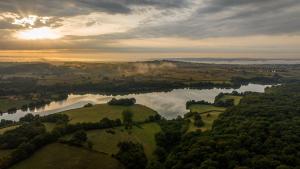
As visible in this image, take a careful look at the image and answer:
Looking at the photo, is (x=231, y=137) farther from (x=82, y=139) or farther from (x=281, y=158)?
(x=82, y=139)

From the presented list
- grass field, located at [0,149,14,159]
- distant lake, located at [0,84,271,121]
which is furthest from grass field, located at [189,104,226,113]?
grass field, located at [0,149,14,159]

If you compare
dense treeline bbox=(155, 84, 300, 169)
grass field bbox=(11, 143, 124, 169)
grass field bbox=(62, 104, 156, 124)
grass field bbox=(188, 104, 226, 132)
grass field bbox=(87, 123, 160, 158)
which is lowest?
grass field bbox=(11, 143, 124, 169)

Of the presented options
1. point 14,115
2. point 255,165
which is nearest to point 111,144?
point 255,165

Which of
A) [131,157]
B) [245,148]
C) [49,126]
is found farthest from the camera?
[49,126]

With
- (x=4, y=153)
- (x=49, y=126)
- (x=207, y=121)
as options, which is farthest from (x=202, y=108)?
(x=4, y=153)

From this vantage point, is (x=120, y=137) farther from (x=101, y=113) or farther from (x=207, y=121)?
(x=207, y=121)

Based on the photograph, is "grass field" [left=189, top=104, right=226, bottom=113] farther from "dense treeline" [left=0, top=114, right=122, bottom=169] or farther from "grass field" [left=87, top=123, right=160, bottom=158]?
"dense treeline" [left=0, top=114, right=122, bottom=169]
